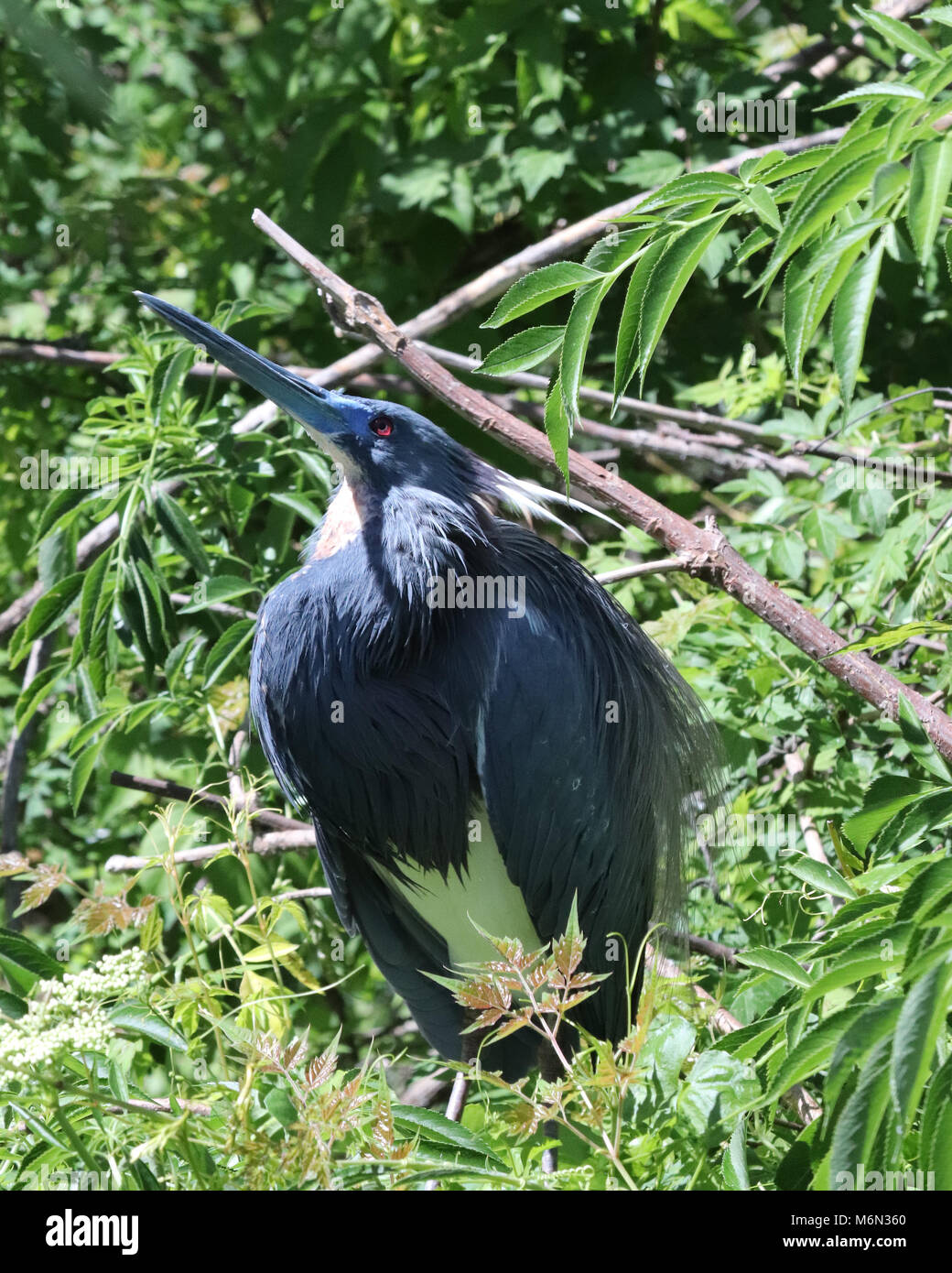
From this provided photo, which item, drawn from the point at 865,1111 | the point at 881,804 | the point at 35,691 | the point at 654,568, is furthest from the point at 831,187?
the point at 35,691

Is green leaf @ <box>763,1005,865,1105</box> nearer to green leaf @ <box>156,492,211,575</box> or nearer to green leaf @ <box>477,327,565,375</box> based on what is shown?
green leaf @ <box>477,327,565,375</box>

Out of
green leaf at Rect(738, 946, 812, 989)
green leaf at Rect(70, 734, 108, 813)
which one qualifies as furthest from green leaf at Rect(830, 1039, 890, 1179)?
green leaf at Rect(70, 734, 108, 813)

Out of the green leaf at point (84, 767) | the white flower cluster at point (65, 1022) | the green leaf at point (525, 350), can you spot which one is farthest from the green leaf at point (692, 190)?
the green leaf at point (84, 767)

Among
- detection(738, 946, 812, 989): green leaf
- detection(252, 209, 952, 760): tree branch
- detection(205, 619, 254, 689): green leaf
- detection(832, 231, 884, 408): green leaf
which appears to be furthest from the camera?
detection(205, 619, 254, 689): green leaf

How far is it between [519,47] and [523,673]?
1767 millimetres

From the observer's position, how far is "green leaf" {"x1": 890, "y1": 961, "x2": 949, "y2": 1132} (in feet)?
3.75

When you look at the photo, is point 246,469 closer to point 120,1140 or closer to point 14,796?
point 14,796

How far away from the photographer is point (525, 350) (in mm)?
1734

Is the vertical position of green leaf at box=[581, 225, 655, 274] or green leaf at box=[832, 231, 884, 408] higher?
green leaf at box=[581, 225, 655, 274]

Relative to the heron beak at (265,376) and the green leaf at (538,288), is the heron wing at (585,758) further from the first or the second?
the green leaf at (538,288)

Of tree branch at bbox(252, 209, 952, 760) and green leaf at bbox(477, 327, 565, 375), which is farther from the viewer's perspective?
tree branch at bbox(252, 209, 952, 760)

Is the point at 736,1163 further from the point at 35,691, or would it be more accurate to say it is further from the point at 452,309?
the point at 452,309

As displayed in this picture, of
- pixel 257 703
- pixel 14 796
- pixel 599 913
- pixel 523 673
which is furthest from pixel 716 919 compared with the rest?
pixel 14 796

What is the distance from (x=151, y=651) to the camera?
8.96 ft
